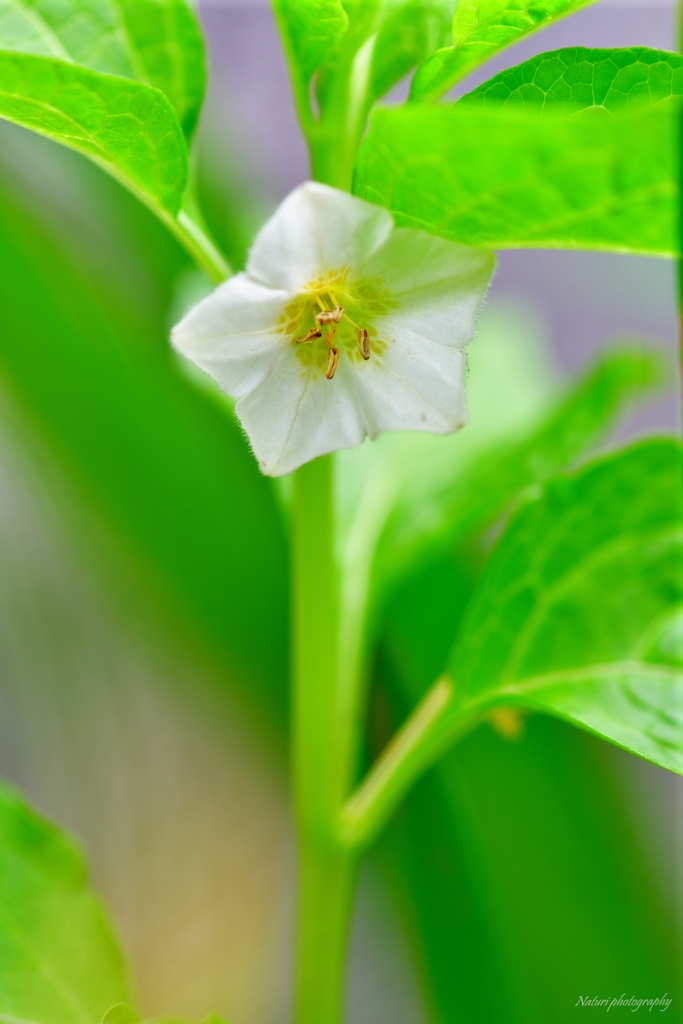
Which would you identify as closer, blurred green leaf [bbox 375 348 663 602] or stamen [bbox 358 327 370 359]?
stamen [bbox 358 327 370 359]

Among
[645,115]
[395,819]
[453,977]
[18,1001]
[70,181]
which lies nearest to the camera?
[645,115]

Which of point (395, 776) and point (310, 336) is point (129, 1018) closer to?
point (395, 776)

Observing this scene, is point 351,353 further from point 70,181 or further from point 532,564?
point 70,181

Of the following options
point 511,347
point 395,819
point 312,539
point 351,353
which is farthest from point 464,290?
point 395,819

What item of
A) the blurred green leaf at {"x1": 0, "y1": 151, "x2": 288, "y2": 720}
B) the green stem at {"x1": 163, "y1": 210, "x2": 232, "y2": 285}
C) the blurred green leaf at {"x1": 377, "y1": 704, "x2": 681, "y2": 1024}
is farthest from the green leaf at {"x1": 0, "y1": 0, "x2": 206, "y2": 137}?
the blurred green leaf at {"x1": 377, "y1": 704, "x2": 681, "y2": 1024}

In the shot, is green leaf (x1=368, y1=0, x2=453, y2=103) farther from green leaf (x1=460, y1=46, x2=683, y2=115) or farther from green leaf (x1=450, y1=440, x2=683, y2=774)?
green leaf (x1=450, y1=440, x2=683, y2=774)

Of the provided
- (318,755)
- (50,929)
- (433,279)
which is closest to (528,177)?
(433,279)
